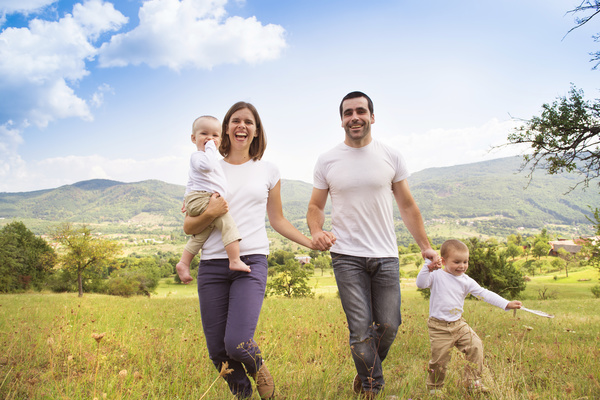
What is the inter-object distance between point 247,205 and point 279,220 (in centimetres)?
54

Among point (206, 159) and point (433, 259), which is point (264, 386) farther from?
point (433, 259)

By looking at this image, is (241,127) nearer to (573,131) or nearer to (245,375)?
(245,375)

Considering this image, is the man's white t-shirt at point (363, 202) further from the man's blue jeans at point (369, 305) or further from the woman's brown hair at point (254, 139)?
the woman's brown hair at point (254, 139)

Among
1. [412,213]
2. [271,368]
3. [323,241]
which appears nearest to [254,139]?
[323,241]

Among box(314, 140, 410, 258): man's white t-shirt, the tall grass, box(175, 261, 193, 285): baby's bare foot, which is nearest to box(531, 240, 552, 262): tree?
the tall grass

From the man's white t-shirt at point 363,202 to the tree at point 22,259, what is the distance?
53292mm

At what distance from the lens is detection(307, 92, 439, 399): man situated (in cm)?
365

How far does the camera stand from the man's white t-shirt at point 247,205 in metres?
3.23

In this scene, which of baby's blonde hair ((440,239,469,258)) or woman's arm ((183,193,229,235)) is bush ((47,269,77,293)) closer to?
woman's arm ((183,193,229,235))

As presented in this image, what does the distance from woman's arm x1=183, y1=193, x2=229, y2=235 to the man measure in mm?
1066

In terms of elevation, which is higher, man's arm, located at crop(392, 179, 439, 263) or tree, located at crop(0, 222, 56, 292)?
man's arm, located at crop(392, 179, 439, 263)

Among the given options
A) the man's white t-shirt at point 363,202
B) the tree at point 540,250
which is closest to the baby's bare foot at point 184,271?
the man's white t-shirt at point 363,202

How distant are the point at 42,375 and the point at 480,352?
4.77 meters

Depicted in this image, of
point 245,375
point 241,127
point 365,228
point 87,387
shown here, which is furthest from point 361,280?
point 87,387
